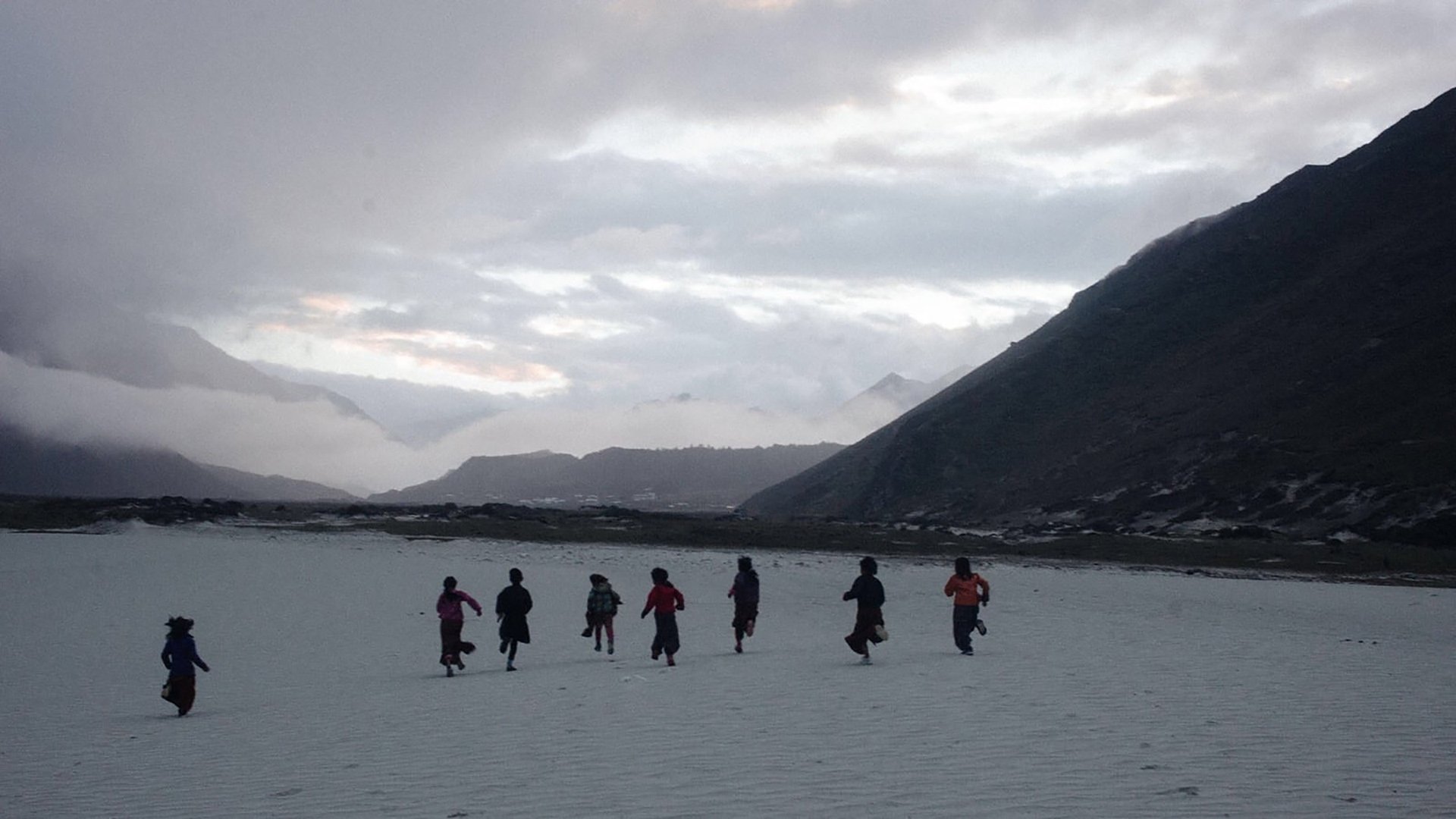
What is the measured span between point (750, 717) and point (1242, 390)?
3421 inches

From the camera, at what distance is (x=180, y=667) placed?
564 inches

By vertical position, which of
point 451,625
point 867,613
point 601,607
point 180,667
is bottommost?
point 180,667

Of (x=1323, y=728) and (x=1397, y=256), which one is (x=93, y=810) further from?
(x=1397, y=256)

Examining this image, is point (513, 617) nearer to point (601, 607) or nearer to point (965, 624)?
point (601, 607)

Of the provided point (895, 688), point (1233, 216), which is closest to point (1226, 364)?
point (1233, 216)

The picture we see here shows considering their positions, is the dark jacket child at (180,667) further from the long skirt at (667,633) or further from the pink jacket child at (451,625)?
the long skirt at (667,633)

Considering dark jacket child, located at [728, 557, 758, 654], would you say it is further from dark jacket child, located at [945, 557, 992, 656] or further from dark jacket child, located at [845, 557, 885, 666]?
dark jacket child, located at [945, 557, 992, 656]

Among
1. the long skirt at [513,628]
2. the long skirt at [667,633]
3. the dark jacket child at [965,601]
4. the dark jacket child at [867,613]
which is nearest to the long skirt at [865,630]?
the dark jacket child at [867,613]

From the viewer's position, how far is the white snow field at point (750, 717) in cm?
880

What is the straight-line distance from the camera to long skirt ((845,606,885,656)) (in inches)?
674

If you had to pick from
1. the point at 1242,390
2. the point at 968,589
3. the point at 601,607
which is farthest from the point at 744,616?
the point at 1242,390

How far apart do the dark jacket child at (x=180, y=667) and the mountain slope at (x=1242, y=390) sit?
5625 cm

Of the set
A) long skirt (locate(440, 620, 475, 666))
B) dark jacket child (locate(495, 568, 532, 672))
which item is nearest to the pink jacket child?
long skirt (locate(440, 620, 475, 666))

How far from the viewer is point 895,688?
1427 centimetres
